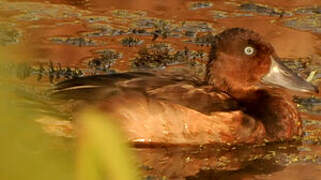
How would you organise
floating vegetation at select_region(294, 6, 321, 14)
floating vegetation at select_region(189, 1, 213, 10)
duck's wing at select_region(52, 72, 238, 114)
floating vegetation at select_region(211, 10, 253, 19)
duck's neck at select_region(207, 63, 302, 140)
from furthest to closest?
1. floating vegetation at select_region(189, 1, 213, 10)
2. floating vegetation at select_region(294, 6, 321, 14)
3. floating vegetation at select_region(211, 10, 253, 19)
4. duck's neck at select_region(207, 63, 302, 140)
5. duck's wing at select_region(52, 72, 238, 114)

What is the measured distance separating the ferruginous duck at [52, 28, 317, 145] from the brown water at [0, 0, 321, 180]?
0.16 m

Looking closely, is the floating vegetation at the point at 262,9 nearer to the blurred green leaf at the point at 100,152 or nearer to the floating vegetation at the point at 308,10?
the floating vegetation at the point at 308,10

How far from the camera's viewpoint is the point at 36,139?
0.89 m

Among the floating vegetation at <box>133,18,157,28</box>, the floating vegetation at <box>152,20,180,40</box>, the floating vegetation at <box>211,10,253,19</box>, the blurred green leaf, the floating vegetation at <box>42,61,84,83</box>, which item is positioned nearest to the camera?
the blurred green leaf

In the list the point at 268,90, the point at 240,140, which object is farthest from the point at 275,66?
the point at 240,140

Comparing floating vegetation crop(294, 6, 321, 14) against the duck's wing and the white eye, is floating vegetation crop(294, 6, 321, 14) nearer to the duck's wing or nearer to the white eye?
the white eye

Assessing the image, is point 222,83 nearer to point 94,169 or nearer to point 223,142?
point 223,142

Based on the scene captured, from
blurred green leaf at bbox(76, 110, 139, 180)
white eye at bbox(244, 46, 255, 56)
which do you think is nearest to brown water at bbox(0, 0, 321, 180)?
white eye at bbox(244, 46, 255, 56)

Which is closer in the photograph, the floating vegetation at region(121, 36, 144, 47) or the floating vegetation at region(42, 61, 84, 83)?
the floating vegetation at region(42, 61, 84, 83)

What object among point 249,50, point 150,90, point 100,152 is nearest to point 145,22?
point 249,50

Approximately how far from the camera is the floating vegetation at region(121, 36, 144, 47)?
10.2 m

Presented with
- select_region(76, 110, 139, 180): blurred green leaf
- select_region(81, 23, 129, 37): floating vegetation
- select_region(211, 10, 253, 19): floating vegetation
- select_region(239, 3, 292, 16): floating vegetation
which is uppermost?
select_region(76, 110, 139, 180): blurred green leaf

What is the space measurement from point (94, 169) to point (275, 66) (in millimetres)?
7426

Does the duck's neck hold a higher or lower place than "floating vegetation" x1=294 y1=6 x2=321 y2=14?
lower
